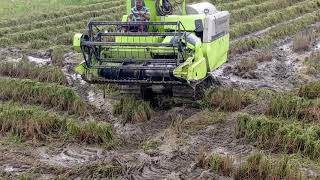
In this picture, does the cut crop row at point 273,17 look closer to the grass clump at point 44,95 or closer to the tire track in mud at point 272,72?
the tire track in mud at point 272,72

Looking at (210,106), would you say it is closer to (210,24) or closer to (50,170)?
(210,24)

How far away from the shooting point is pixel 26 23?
18.5 meters

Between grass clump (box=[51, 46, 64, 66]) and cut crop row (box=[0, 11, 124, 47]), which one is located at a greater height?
cut crop row (box=[0, 11, 124, 47])

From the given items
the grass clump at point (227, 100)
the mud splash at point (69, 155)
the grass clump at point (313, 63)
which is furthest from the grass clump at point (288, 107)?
the grass clump at point (313, 63)

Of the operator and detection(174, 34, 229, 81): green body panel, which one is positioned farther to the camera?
the operator

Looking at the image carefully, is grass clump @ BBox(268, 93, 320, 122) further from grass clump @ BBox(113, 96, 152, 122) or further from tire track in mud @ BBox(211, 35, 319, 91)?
tire track in mud @ BBox(211, 35, 319, 91)

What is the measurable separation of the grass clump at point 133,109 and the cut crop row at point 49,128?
2.40 feet

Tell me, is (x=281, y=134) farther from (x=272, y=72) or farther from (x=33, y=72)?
(x=33, y=72)

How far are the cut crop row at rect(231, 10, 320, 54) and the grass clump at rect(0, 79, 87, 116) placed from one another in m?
6.32

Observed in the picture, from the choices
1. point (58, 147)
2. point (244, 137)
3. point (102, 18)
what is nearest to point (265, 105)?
point (244, 137)

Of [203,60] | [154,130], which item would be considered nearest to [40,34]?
[203,60]

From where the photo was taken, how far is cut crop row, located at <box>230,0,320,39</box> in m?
17.4

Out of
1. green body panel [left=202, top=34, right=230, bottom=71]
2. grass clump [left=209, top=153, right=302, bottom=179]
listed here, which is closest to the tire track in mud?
green body panel [left=202, top=34, right=230, bottom=71]

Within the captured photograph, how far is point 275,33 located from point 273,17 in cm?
260
